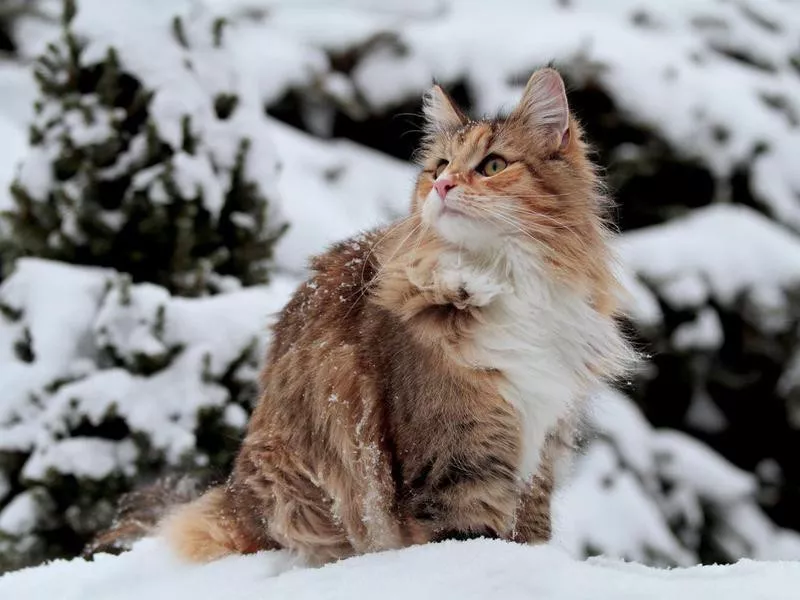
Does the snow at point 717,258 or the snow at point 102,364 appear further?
the snow at point 717,258

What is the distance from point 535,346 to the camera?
85.4 inches

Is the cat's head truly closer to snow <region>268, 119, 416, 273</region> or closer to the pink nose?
the pink nose

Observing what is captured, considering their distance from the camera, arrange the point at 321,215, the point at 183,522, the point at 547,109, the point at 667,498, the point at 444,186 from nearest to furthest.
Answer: the point at 444,186, the point at 547,109, the point at 183,522, the point at 667,498, the point at 321,215

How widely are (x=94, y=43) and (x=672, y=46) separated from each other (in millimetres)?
5394

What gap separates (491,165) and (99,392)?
1.88 m

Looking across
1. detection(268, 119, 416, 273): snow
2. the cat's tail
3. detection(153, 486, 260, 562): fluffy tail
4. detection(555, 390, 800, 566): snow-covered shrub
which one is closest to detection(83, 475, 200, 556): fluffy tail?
the cat's tail

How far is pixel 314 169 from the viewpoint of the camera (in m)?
6.64

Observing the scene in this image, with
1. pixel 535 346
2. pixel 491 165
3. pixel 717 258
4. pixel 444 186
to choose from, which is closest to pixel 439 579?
pixel 535 346

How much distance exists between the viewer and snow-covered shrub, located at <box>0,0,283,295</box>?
143 inches

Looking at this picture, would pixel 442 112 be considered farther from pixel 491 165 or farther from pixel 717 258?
pixel 717 258

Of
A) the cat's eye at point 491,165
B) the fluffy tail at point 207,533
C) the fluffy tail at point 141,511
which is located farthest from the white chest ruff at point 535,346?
the fluffy tail at point 141,511

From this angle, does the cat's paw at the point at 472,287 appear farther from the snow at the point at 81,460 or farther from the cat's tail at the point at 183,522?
the snow at the point at 81,460

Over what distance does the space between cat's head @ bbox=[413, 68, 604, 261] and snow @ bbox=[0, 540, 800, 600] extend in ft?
2.45

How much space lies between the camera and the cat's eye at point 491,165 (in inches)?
91.0
